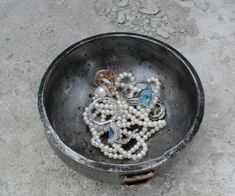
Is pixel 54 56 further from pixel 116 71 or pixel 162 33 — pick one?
pixel 162 33

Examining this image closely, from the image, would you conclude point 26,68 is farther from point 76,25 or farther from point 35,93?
point 76,25

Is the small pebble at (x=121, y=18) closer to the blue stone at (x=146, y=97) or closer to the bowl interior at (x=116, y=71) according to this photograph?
the bowl interior at (x=116, y=71)

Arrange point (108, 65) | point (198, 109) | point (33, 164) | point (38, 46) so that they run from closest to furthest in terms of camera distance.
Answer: point (198, 109)
point (33, 164)
point (108, 65)
point (38, 46)

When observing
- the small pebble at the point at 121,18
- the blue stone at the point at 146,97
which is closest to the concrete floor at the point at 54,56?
the small pebble at the point at 121,18

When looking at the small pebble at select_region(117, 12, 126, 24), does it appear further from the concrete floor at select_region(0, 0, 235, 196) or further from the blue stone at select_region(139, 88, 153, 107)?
the blue stone at select_region(139, 88, 153, 107)

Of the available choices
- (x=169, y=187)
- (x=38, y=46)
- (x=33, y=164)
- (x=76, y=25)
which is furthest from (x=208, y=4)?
(x=33, y=164)

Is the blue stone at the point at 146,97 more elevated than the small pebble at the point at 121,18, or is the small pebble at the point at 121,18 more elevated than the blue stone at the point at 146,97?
the small pebble at the point at 121,18

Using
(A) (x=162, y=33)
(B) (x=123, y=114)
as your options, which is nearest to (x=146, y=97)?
(B) (x=123, y=114)

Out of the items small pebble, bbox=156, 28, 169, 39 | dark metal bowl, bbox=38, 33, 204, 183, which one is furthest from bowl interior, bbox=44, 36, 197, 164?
small pebble, bbox=156, 28, 169, 39
